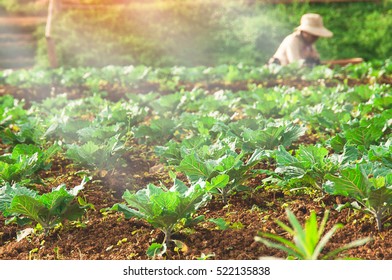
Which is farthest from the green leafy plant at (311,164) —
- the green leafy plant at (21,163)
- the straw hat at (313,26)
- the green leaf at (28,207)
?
the straw hat at (313,26)

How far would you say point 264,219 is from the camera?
3.08 metres

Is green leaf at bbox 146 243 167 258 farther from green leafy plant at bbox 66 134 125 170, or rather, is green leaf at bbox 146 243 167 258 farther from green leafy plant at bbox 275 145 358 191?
green leafy plant at bbox 66 134 125 170

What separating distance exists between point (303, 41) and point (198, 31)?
24.2 feet

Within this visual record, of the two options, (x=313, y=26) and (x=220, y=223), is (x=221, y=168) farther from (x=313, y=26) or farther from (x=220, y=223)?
(x=313, y=26)

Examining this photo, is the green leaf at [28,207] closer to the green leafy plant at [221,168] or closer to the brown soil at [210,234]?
the brown soil at [210,234]

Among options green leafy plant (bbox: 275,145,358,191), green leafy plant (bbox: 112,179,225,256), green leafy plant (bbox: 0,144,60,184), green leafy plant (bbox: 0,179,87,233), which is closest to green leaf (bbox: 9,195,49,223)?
green leafy plant (bbox: 0,179,87,233)

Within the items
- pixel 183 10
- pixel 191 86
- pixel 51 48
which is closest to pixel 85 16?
pixel 183 10

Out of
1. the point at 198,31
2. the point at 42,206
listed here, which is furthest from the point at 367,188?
the point at 198,31

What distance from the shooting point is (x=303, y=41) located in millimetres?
10656

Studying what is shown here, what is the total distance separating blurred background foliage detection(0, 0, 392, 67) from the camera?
16.2 meters
